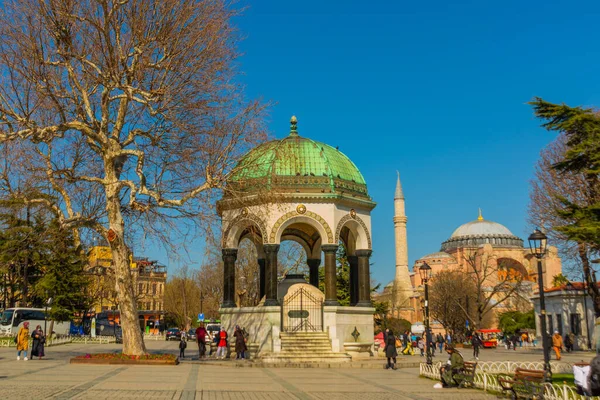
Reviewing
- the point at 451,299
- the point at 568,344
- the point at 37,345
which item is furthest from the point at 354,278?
the point at 451,299

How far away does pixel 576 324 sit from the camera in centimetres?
3784

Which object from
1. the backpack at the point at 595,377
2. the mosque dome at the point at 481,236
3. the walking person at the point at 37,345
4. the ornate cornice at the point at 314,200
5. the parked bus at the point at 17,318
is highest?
the mosque dome at the point at 481,236

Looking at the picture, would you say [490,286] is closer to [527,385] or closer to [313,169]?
[313,169]

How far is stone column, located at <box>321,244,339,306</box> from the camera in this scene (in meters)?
23.7

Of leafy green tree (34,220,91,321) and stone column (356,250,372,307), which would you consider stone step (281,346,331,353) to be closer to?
stone column (356,250,372,307)

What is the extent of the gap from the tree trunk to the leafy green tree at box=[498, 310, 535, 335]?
51228 millimetres

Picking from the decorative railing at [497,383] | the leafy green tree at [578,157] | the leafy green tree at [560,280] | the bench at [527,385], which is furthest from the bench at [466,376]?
the leafy green tree at [560,280]

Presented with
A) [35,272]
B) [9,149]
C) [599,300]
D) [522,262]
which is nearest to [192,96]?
[9,149]

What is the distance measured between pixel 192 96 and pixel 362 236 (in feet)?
32.4

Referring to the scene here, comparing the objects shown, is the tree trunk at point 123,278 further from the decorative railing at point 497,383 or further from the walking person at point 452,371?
the walking person at point 452,371

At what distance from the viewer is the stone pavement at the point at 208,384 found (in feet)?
37.9

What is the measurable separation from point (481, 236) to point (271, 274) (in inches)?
3757

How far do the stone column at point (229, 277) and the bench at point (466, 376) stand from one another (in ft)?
38.9

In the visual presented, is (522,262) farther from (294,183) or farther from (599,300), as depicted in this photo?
(294,183)
